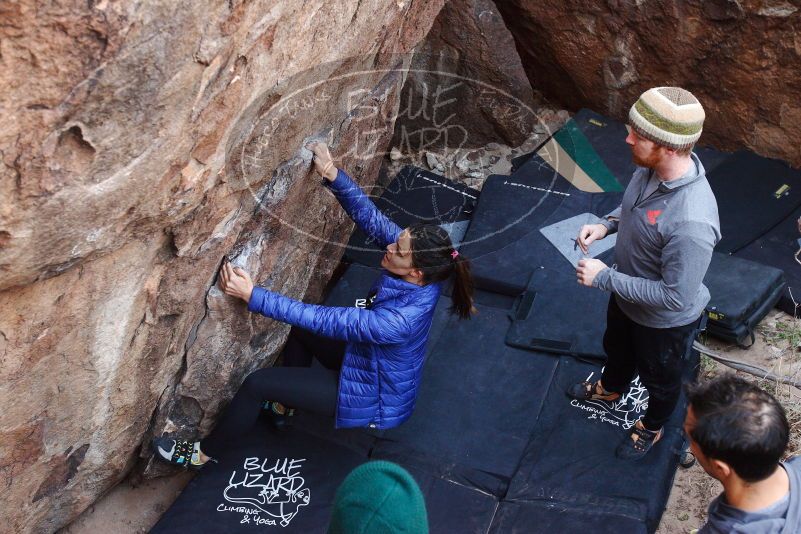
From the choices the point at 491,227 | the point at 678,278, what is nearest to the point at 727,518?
the point at 678,278

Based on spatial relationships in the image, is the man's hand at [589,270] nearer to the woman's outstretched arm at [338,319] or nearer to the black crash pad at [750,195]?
the woman's outstretched arm at [338,319]

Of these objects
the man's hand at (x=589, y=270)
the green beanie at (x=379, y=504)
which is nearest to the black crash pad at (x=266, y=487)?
the man's hand at (x=589, y=270)

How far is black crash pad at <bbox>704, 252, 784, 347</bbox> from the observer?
4234mm

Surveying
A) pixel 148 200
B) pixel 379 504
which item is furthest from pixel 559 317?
pixel 379 504

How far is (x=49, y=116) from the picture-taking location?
222cm

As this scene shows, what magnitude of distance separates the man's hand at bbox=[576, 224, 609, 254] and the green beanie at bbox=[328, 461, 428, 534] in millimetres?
1651

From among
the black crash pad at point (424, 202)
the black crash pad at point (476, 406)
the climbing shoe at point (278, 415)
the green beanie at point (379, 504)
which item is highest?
the green beanie at point (379, 504)

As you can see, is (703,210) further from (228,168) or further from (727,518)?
(228,168)

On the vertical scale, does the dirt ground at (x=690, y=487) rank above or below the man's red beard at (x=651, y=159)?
below

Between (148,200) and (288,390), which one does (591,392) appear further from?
(148,200)

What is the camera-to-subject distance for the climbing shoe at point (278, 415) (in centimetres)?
385

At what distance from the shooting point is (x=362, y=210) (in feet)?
11.8

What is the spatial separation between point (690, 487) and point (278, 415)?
1772 millimetres

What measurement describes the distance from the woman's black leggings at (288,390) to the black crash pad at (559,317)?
1.02 m
